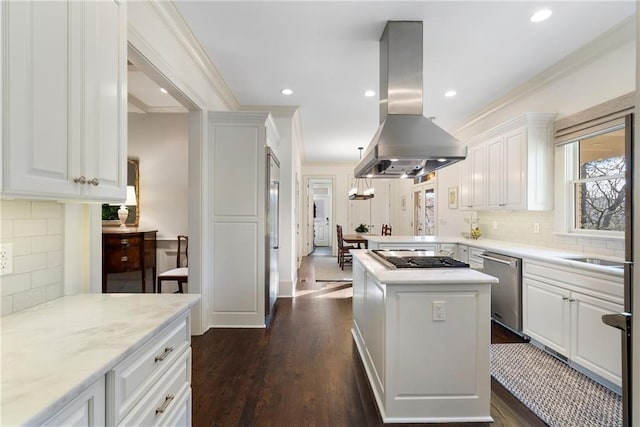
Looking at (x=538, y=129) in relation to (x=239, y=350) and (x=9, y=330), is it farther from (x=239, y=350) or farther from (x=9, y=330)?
(x=9, y=330)

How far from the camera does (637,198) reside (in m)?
0.75

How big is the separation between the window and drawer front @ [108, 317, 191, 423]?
11.9 ft

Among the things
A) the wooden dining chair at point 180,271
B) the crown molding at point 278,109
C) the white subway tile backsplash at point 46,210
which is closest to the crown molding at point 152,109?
the crown molding at point 278,109

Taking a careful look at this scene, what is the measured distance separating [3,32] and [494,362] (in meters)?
3.51

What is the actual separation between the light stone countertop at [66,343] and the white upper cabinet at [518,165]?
367cm

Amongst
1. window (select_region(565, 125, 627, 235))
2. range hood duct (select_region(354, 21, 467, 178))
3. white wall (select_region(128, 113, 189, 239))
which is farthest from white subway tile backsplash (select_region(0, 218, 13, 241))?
window (select_region(565, 125, 627, 235))

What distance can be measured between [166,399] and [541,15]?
3483 mm

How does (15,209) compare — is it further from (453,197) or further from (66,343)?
(453,197)

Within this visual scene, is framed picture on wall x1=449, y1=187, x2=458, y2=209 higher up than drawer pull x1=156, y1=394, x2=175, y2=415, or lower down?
higher up

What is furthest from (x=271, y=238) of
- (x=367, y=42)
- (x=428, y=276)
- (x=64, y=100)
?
(x=64, y=100)

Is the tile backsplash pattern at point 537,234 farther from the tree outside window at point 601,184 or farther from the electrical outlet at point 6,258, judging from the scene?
the electrical outlet at point 6,258

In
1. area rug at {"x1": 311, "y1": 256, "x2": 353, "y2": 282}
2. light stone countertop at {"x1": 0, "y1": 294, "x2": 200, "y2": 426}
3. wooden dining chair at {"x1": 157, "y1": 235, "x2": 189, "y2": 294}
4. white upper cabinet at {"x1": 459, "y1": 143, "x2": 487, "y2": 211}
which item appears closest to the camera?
light stone countertop at {"x1": 0, "y1": 294, "x2": 200, "y2": 426}

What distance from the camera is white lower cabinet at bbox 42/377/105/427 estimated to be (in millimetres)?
751

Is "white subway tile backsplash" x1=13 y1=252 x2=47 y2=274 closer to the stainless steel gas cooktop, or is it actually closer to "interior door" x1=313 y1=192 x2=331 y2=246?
the stainless steel gas cooktop
